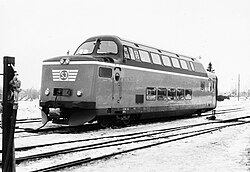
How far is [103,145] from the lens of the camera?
9352 mm

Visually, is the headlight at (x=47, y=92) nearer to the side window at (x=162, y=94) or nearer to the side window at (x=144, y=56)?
the side window at (x=144, y=56)

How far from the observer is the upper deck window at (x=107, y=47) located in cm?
1426

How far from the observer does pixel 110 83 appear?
13.2m

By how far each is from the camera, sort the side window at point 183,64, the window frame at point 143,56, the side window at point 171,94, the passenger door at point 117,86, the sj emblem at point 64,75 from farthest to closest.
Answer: the side window at point 183,64 → the side window at point 171,94 → the window frame at point 143,56 → the passenger door at point 117,86 → the sj emblem at point 64,75

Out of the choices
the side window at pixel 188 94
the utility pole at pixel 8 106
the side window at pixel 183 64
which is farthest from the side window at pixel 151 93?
the utility pole at pixel 8 106

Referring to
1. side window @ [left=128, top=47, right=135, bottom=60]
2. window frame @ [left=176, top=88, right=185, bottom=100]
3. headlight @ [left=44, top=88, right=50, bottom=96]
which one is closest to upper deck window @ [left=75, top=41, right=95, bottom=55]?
side window @ [left=128, top=47, right=135, bottom=60]

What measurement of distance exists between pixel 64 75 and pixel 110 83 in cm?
175

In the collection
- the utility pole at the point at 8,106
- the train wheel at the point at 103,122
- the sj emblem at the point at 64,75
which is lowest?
the train wheel at the point at 103,122

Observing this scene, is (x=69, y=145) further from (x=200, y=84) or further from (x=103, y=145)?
(x=200, y=84)

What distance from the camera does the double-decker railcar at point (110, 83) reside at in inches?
494

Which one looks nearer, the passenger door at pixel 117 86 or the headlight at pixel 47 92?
the headlight at pixel 47 92

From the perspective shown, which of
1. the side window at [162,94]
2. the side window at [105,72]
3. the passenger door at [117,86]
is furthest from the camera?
the side window at [162,94]

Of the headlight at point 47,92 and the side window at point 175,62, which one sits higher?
the side window at point 175,62

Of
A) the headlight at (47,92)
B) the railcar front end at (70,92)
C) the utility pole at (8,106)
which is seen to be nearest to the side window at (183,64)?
the railcar front end at (70,92)
